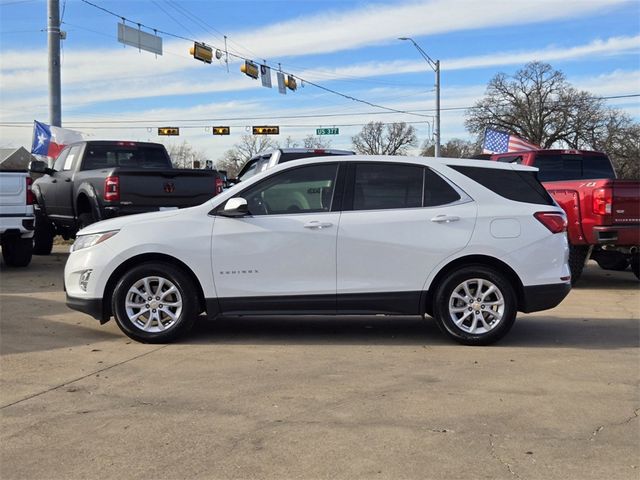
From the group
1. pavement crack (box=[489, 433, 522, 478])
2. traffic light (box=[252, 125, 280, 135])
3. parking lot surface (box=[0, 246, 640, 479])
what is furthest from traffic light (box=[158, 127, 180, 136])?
pavement crack (box=[489, 433, 522, 478])

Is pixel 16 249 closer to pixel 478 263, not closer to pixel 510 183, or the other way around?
pixel 478 263

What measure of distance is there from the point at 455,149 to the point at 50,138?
63066mm

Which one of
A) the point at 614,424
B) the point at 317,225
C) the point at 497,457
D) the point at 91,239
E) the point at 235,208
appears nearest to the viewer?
the point at 497,457

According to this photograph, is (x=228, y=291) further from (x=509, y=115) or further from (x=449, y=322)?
(x=509, y=115)

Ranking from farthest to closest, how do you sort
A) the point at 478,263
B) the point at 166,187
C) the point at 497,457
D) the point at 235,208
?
the point at 166,187 → the point at 478,263 → the point at 235,208 → the point at 497,457

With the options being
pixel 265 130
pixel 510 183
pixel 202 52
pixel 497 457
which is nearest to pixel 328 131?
pixel 265 130

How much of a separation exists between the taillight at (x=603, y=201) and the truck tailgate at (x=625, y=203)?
0.07 metres

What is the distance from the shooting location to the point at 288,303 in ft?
19.9

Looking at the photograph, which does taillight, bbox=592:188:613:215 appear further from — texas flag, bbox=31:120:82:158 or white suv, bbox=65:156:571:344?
texas flag, bbox=31:120:82:158

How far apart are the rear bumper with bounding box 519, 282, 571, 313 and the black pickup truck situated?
218 inches

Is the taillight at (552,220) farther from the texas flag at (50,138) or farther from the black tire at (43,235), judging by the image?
the texas flag at (50,138)

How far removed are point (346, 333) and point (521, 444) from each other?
3063 mm

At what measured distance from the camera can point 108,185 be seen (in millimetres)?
9539

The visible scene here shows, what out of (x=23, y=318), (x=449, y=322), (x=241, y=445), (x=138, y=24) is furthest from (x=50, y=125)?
(x=241, y=445)
